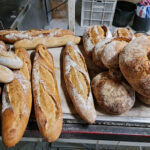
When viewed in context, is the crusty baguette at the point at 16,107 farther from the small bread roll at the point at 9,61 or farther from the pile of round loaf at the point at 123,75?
the pile of round loaf at the point at 123,75

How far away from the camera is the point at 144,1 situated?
2.34m

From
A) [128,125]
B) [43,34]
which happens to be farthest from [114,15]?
[128,125]

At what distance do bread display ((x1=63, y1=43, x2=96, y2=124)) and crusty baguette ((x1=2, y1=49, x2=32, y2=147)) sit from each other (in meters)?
0.28

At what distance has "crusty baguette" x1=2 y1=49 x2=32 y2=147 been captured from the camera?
722 mm

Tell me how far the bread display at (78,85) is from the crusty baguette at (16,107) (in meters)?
0.28

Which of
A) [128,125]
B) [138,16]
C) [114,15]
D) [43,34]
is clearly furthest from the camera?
[114,15]

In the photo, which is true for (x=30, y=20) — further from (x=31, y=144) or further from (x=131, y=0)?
(x=131, y=0)

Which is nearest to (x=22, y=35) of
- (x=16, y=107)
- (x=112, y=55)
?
(x=16, y=107)

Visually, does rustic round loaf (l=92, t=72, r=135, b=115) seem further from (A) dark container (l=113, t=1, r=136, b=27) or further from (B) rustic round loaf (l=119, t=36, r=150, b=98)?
(A) dark container (l=113, t=1, r=136, b=27)

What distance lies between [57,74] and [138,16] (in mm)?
2171

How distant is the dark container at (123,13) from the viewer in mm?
2564

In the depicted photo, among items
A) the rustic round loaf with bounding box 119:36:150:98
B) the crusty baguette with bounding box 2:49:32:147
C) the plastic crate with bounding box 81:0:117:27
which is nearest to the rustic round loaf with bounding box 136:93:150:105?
the rustic round loaf with bounding box 119:36:150:98

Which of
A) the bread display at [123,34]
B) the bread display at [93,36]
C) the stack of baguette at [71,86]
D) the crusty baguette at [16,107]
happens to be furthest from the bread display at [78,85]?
the bread display at [123,34]

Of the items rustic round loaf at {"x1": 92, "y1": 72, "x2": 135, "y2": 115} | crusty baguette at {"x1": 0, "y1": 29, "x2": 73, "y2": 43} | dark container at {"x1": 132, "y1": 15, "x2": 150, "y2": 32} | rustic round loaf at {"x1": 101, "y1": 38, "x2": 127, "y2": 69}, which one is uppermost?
rustic round loaf at {"x1": 101, "y1": 38, "x2": 127, "y2": 69}
